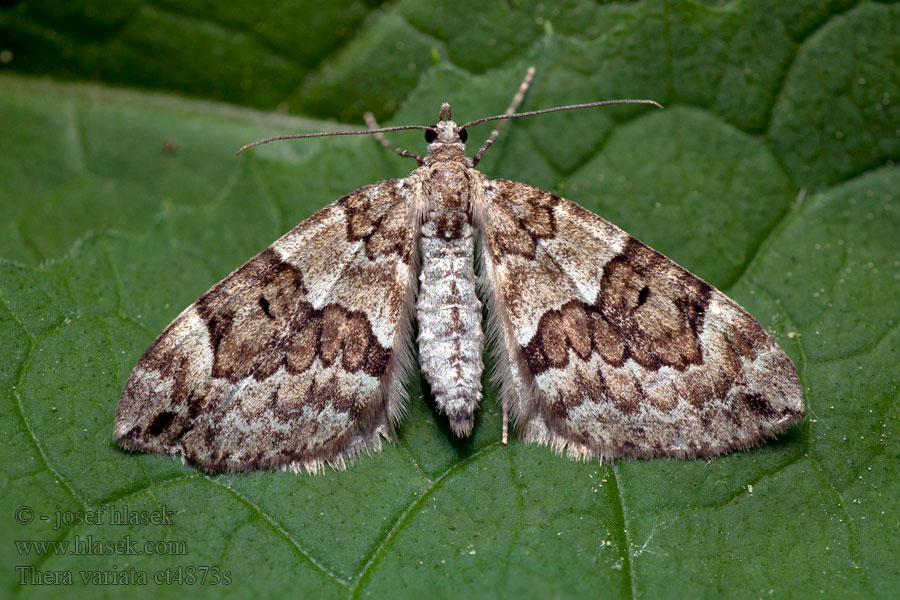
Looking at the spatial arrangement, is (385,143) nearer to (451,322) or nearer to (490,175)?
(490,175)

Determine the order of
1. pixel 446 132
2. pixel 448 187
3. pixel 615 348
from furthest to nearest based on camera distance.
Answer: pixel 446 132 < pixel 448 187 < pixel 615 348

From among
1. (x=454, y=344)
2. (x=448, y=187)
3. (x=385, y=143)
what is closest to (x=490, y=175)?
(x=448, y=187)

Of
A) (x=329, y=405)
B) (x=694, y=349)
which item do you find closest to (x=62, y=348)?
(x=329, y=405)

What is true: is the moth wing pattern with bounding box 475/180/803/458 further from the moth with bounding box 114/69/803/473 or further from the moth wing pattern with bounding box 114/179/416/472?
the moth wing pattern with bounding box 114/179/416/472

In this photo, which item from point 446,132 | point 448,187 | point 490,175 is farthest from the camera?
point 490,175

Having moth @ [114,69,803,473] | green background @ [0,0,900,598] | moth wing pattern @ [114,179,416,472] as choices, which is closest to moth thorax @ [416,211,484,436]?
moth @ [114,69,803,473]

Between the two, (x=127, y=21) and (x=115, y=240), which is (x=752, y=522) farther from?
(x=127, y=21)

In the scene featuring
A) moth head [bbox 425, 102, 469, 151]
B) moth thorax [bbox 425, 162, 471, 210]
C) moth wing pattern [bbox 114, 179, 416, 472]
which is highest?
moth head [bbox 425, 102, 469, 151]
